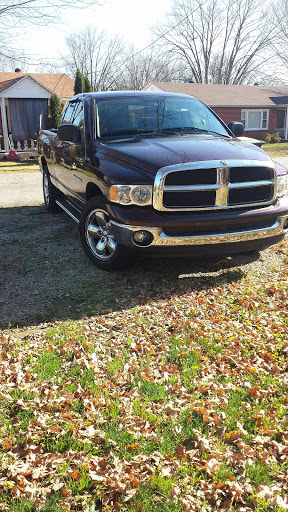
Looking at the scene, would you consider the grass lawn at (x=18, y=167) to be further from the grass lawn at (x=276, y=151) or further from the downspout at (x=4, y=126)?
the grass lawn at (x=276, y=151)

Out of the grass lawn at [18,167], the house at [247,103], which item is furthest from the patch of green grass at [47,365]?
the house at [247,103]

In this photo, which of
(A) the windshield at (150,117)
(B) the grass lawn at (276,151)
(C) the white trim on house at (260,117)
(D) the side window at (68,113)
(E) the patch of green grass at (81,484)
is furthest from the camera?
(C) the white trim on house at (260,117)

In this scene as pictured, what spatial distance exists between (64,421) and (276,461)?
132cm

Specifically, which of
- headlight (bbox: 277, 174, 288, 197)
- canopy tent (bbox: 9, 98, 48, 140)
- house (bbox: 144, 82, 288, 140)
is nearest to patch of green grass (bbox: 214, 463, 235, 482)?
headlight (bbox: 277, 174, 288, 197)

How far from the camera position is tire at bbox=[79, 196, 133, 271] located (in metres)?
5.10

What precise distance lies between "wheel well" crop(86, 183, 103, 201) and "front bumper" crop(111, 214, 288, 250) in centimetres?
91

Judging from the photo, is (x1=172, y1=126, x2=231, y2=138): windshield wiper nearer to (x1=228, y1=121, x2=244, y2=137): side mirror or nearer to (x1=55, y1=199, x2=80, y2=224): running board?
(x1=228, y1=121, x2=244, y2=137): side mirror

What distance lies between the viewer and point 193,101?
6.65 metres

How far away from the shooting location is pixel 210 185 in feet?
15.6

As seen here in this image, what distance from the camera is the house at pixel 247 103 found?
35.4 meters

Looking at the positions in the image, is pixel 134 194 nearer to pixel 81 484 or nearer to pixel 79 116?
pixel 79 116

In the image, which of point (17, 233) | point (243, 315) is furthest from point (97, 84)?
point (243, 315)

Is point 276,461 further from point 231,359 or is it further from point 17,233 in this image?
point 17,233

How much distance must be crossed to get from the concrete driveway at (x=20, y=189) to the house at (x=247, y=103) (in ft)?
69.7
